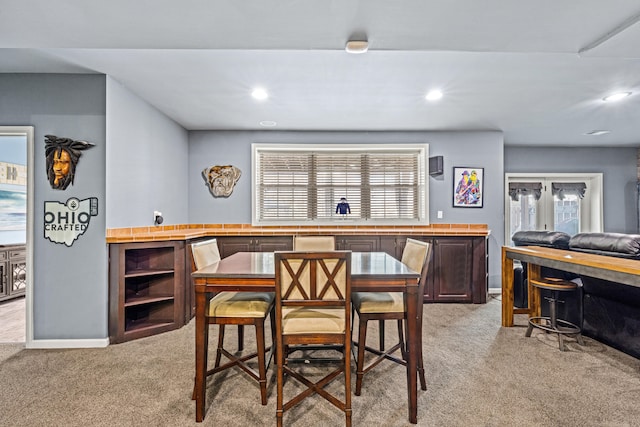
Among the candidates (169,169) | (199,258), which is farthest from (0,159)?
(199,258)

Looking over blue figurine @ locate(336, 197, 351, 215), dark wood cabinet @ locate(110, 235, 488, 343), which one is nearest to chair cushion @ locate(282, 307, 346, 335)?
dark wood cabinet @ locate(110, 235, 488, 343)

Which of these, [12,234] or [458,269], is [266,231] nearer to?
[458,269]

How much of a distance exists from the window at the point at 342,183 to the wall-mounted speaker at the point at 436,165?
9 cm

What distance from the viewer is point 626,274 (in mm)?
2133

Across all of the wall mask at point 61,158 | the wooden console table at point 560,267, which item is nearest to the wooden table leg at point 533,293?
the wooden console table at point 560,267

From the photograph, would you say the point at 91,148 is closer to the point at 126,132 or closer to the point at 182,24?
the point at 126,132

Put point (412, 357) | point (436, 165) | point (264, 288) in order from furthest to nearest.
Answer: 1. point (436, 165)
2. point (264, 288)
3. point (412, 357)

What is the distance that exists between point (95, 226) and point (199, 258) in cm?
127

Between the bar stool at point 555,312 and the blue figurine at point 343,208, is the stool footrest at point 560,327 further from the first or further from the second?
the blue figurine at point 343,208

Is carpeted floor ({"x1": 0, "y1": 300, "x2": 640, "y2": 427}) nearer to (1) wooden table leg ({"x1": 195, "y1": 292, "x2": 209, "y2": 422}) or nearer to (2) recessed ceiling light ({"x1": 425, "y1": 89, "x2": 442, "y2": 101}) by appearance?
(1) wooden table leg ({"x1": 195, "y1": 292, "x2": 209, "y2": 422})

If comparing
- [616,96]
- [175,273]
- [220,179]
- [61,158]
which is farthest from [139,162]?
[616,96]

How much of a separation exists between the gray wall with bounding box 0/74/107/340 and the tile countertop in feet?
1.18

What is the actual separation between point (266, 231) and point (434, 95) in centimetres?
262

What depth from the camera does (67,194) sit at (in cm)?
290
